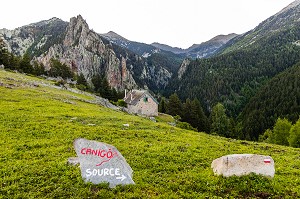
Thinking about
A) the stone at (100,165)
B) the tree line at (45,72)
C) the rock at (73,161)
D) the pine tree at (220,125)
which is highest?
the tree line at (45,72)

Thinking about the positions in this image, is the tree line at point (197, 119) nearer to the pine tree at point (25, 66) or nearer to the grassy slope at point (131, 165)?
the pine tree at point (25, 66)

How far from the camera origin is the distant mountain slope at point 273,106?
511 ft

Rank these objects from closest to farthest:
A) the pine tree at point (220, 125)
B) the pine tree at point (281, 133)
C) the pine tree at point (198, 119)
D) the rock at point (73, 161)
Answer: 1. the rock at point (73, 161)
2. the pine tree at point (281, 133)
3. the pine tree at point (220, 125)
4. the pine tree at point (198, 119)

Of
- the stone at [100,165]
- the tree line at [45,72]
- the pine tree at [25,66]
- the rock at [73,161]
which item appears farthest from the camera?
the pine tree at [25,66]

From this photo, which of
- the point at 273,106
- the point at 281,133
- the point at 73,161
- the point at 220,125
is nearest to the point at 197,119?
the point at 220,125

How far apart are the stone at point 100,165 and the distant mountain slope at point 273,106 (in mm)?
140553

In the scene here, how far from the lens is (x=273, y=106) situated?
175250 millimetres

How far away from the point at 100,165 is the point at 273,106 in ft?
594

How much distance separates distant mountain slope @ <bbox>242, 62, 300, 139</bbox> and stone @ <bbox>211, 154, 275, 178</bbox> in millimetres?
136304

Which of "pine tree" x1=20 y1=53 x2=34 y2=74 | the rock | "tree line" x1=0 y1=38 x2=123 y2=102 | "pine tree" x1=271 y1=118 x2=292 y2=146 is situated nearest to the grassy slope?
the rock

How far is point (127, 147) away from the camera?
72.7ft

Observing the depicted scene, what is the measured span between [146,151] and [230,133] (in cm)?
8551

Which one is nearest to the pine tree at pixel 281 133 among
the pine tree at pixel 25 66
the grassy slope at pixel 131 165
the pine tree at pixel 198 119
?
the pine tree at pixel 198 119

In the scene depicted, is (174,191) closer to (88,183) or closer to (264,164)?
(88,183)
